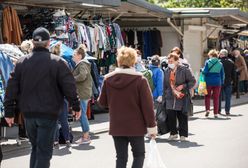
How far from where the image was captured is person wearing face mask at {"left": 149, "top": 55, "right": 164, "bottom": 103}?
40.4ft

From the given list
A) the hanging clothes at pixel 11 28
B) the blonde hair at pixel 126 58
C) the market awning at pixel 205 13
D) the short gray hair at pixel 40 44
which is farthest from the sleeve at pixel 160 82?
the market awning at pixel 205 13

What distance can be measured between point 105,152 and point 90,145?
0.95m

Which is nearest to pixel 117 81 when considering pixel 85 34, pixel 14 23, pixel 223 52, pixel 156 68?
pixel 156 68

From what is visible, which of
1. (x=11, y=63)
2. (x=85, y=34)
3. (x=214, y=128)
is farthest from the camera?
(x=85, y=34)

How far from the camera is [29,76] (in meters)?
6.98

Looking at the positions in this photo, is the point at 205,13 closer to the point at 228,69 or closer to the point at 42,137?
the point at 228,69

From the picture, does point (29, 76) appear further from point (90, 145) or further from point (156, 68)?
point (156, 68)

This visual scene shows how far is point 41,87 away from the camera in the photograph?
6.93 meters

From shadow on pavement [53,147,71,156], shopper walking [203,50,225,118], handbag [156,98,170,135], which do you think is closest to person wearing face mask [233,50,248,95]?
shopper walking [203,50,225,118]

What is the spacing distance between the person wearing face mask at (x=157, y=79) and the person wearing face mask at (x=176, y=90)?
0.17 m

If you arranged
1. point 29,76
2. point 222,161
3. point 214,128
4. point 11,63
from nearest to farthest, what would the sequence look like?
point 29,76
point 222,161
point 11,63
point 214,128

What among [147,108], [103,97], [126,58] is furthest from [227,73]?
[147,108]

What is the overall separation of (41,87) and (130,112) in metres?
1.08

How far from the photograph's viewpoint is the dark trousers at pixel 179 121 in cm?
1207
